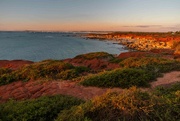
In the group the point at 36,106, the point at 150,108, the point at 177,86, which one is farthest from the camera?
the point at 177,86

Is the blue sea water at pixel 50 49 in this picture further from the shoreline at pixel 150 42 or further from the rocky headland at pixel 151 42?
the rocky headland at pixel 151 42

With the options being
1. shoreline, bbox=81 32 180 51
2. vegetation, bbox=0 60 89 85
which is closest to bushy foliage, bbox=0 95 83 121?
vegetation, bbox=0 60 89 85

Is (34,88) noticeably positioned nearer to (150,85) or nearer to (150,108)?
(150,85)

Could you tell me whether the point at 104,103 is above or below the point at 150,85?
above

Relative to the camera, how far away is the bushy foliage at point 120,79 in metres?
9.90

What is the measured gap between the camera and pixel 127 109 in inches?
167

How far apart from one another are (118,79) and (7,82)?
256 inches

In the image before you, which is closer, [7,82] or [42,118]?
[42,118]

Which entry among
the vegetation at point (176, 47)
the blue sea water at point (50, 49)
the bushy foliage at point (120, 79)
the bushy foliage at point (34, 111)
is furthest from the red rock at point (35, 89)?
the blue sea water at point (50, 49)

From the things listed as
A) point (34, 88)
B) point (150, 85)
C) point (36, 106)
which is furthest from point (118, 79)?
point (36, 106)

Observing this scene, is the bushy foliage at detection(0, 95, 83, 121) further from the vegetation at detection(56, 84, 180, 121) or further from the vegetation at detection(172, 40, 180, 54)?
the vegetation at detection(172, 40, 180, 54)

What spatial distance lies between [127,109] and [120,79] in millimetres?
5873

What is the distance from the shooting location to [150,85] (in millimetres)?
9961

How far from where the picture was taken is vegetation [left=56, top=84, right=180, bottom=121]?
13.7 ft
